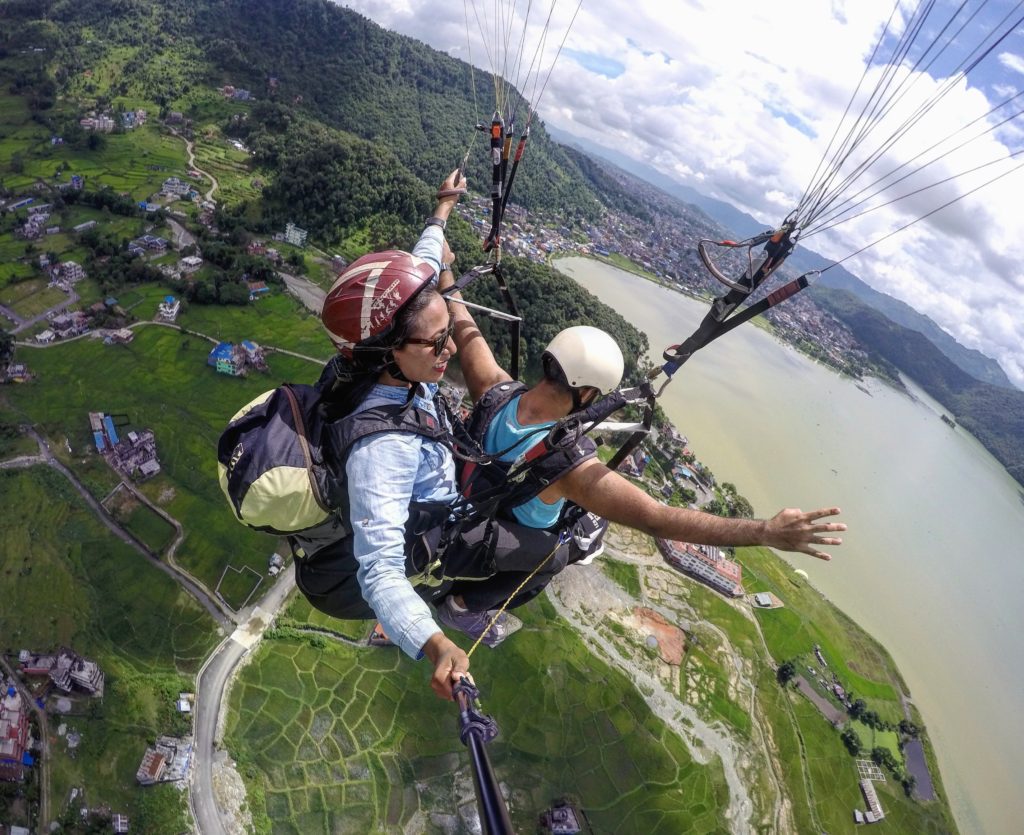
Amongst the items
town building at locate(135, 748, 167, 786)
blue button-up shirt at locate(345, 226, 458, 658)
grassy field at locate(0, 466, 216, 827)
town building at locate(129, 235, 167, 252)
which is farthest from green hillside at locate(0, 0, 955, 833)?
blue button-up shirt at locate(345, 226, 458, 658)

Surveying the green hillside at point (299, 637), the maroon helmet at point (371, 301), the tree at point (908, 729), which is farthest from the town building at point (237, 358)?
the tree at point (908, 729)

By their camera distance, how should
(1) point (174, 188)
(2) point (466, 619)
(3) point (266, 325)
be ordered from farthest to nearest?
(1) point (174, 188) < (3) point (266, 325) < (2) point (466, 619)

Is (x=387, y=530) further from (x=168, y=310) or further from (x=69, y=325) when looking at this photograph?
(x=69, y=325)

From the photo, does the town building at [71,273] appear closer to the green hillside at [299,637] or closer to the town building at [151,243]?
the green hillside at [299,637]

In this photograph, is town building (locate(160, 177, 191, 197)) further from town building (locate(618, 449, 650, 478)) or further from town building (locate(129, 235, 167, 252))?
town building (locate(618, 449, 650, 478))

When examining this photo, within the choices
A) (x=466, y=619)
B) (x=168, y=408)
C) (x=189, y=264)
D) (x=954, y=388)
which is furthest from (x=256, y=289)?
(x=954, y=388)
